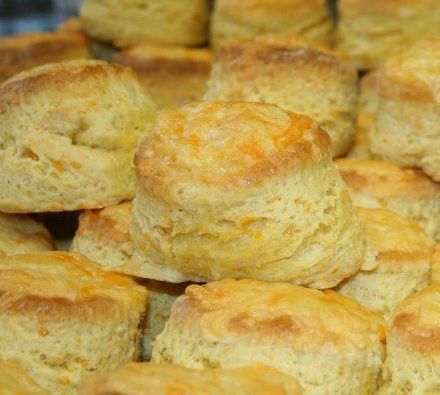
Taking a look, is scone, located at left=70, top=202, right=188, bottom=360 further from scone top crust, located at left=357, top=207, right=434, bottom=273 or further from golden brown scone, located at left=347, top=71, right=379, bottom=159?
golden brown scone, located at left=347, top=71, right=379, bottom=159

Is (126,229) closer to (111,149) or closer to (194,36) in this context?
(111,149)

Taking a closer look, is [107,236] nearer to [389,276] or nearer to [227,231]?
[227,231]

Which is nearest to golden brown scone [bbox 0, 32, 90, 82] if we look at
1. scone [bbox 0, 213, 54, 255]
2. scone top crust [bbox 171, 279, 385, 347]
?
scone [bbox 0, 213, 54, 255]

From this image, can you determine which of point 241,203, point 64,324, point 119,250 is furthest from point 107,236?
point 241,203

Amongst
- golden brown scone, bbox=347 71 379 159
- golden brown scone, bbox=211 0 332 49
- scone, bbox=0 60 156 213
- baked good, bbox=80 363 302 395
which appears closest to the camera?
baked good, bbox=80 363 302 395

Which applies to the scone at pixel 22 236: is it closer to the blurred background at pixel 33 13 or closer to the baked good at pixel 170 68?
the baked good at pixel 170 68
